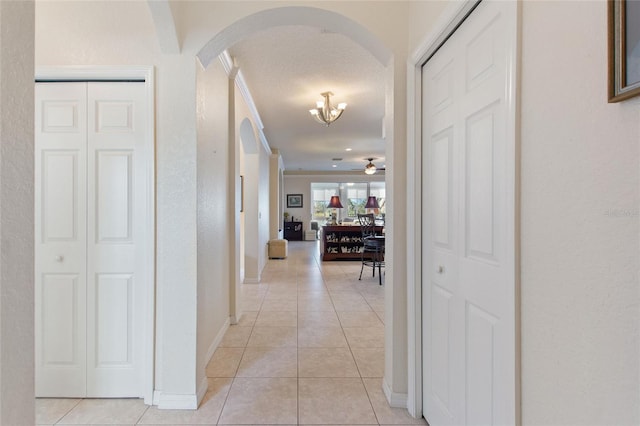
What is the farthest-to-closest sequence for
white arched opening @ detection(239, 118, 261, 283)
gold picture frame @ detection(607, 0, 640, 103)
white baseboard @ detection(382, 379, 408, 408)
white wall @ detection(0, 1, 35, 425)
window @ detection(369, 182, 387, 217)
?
window @ detection(369, 182, 387, 217)
white arched opening @ detection(239, 118, 261, 283)
white baseboard @ detection(382, 379, 408, 408)
white wall @ detection(0, 1, 35, 425)
gold picture frame @ detection(607, 0, 640, 103)

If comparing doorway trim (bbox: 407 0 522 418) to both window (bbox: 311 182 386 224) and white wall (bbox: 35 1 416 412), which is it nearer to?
white wall (bbox: 35 1 416 412)

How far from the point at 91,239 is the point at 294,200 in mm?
10535

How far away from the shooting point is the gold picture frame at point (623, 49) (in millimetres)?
620

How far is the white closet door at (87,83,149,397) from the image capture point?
77.4 inches

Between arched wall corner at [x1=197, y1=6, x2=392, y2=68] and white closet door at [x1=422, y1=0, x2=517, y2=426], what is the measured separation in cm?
45

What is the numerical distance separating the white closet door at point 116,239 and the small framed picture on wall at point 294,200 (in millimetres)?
10484

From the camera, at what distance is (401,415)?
1.85 metres

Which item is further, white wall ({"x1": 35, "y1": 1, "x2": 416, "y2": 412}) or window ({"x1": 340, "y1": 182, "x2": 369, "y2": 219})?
window ({"x1": 340, "y1": 182, "x2": 369, "y2": 219})

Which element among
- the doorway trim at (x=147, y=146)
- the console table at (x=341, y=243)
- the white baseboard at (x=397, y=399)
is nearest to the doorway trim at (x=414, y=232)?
the white baseboard at (x=397, y=399)

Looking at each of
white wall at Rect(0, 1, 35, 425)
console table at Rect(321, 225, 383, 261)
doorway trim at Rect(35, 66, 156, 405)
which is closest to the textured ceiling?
doorway trim at Rect(35, 66, 156, 405)

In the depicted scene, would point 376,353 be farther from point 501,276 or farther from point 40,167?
point 40,167

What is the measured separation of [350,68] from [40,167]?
2.91 metres

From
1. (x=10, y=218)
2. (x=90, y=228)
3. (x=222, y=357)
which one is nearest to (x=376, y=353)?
(x=222, y=357)

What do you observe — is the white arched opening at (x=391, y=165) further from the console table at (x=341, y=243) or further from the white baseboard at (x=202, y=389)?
the console table at (x=341, y=243)
